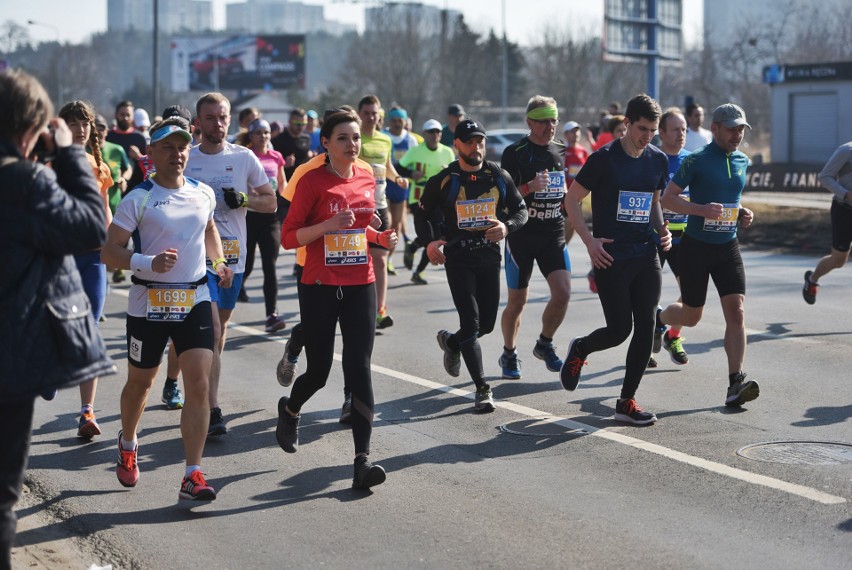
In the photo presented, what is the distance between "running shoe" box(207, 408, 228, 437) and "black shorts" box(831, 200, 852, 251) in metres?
6.35

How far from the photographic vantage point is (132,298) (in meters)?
6.46

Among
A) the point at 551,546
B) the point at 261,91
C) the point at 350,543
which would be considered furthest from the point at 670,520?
the point at 261,91

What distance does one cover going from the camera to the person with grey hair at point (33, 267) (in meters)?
4.22

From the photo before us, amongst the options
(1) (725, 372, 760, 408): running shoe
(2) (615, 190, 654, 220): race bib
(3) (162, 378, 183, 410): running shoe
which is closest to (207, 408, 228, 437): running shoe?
(3) (162, 378, 183, 410): running shoe

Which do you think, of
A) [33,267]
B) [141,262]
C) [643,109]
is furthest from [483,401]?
[33,267]

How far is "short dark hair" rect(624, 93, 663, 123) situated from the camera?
7988 millimetres

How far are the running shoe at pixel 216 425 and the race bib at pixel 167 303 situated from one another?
1.74 meters

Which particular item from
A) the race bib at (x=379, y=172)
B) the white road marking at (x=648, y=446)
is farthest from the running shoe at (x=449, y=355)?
the race bib at (x=379, y=172)

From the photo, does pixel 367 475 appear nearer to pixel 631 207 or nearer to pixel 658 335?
pixel 631 207

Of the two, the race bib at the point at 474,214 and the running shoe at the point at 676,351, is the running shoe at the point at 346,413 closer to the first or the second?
the race bib at the point at 474,214

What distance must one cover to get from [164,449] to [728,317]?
3673 millimetres

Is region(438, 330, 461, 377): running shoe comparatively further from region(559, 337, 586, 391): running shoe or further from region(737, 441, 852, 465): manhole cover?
region(737, 441, 852, 465): manhole cover

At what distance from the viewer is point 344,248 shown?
6898mm

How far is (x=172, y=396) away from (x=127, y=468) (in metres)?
2.21
